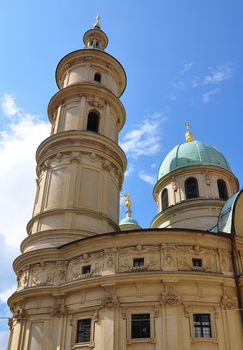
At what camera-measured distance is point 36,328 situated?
20.4m

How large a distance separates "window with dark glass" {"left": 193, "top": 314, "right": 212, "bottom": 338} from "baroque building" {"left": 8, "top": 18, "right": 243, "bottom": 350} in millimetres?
47

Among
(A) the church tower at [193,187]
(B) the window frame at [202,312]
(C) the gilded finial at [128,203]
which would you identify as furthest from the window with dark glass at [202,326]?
(C) the gilded finial at [128,203]

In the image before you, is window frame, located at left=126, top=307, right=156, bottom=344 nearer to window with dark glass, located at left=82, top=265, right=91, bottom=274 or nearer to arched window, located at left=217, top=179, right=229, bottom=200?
window with dark glass, located at left=82, top=265, right=91, bottom=274

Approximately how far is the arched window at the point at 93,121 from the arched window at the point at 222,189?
11.8 meters

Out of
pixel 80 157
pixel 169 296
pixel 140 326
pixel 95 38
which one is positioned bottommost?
pixel 140 326

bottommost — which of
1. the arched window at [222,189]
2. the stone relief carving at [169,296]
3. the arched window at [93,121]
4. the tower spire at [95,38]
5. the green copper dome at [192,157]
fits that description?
the stone relief carving at [169,296]

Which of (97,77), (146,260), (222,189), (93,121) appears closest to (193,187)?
(222,189)

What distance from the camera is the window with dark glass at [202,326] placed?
18.3 metres

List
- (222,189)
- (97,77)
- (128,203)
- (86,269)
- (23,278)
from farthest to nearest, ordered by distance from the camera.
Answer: (128,203) < (222,189) < (97,77) < (23,278) < (86,269)

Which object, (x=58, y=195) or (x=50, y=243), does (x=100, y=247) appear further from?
(x=58, y=195)

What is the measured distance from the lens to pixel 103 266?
20.2 m

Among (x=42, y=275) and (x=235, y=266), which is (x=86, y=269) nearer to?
(x=42, y=275)

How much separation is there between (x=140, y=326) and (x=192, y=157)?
64.9ft

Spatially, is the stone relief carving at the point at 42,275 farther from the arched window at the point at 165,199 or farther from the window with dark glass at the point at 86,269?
the arched window at the point at 165,199
